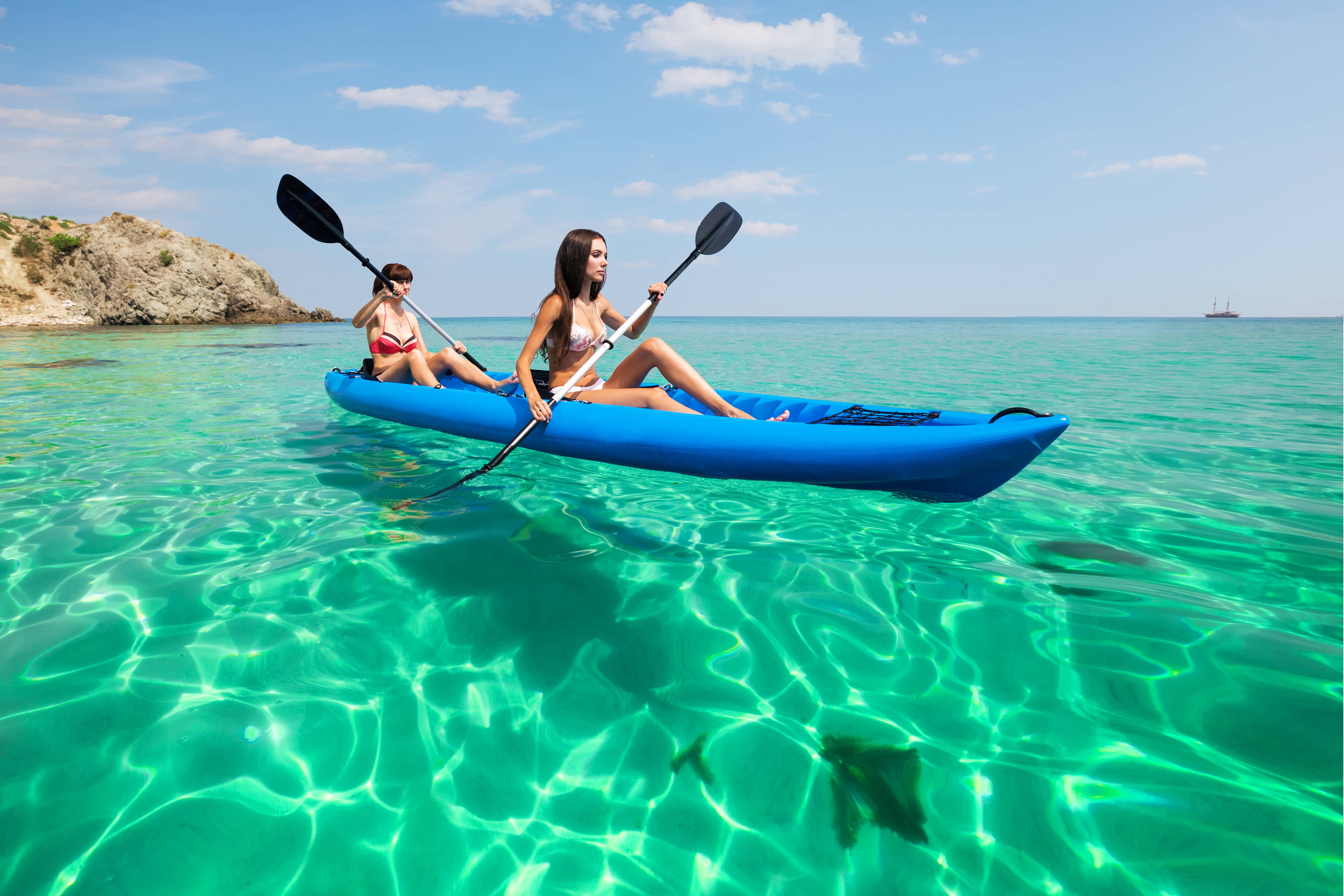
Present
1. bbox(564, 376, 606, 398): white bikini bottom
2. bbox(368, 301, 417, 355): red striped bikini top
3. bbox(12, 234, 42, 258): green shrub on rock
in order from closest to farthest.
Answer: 1. bbox(564, 376, 606, 398): white bikini bottom
2. bbox(368, 301, 417, 355): red striped bikini top
3. bbox(12, 234, 42, 258): green shrub on rock

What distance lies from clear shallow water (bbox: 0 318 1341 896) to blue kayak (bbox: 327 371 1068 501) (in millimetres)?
418

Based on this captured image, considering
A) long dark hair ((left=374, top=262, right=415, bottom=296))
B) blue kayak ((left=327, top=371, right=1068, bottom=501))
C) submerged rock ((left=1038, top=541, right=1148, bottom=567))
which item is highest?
long dark hair ((left=374, top=262, right=415, bottom=296))

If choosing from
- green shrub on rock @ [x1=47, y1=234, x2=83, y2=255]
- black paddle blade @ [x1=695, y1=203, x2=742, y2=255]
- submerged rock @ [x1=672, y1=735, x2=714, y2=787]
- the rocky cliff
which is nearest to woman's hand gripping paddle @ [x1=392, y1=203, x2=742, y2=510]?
black paddle blade @ [x1=695, y1=203, x2=742, y2=255]

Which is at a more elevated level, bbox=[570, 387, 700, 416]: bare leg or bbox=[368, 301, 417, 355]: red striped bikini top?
bbox=[368, 301, 417, 355]: red striped bikini top

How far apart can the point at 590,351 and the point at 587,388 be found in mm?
289

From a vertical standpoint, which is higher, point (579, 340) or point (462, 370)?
point (579, 340)

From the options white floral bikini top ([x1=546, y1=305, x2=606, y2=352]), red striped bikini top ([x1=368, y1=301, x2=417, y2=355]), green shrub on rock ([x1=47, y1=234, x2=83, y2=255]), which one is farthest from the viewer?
green shrub on rock ([x1=47, y1=234, x2=83, y2=255])

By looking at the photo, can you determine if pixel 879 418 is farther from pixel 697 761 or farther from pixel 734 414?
pixel 697 761

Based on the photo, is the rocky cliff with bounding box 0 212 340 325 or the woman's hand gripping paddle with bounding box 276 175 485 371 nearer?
the woman's hand gripping paddle with bounding box 276 175 485 371

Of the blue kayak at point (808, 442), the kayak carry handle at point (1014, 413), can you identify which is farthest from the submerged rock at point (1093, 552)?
the kayak carry handle at point (1014, 413)

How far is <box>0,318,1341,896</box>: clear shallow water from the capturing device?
5.83ft

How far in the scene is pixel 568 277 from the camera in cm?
460

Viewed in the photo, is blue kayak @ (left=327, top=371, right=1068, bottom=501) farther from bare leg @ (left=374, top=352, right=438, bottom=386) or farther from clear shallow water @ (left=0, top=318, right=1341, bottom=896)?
bare leg @ (left=374, top=352, right=438, bottom=386)

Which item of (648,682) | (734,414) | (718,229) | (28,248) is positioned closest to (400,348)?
(718,229)
